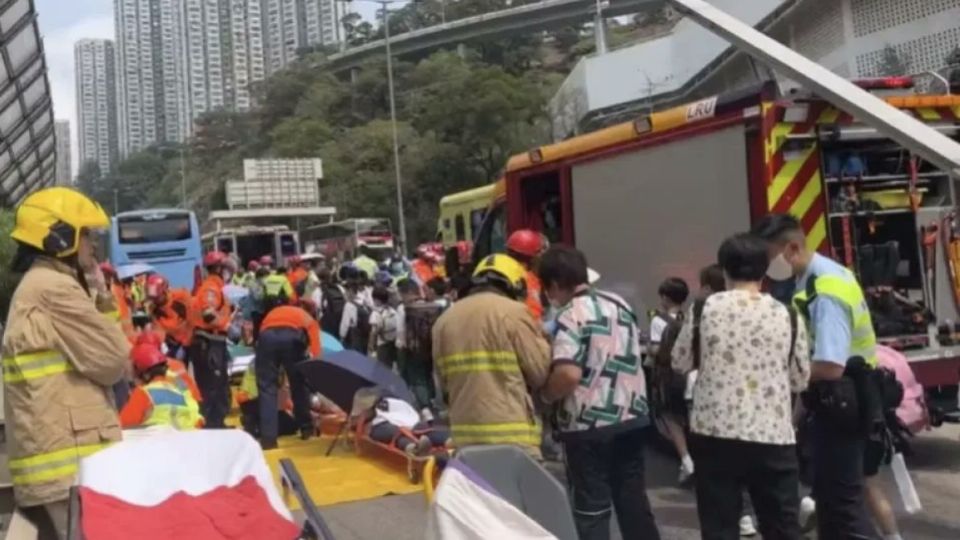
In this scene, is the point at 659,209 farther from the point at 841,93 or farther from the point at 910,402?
the point at 841,93

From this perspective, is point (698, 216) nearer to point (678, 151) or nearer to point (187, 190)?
point (678, 151)

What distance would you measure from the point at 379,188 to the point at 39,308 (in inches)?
1940

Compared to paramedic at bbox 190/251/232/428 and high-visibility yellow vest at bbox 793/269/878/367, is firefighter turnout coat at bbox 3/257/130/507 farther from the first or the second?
paramedic at bbox 190/251/232/428

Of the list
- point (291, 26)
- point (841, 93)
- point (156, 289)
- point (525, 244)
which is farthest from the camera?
point (291, 26)

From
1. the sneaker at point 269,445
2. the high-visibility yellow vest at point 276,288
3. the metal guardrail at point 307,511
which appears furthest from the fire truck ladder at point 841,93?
the high-visibility yellow vest at point 276,288

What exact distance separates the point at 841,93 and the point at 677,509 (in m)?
2.93

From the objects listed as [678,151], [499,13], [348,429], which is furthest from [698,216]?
[499,13]

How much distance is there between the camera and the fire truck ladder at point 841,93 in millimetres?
4867

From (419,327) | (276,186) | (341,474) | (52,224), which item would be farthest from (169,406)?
(276,186)

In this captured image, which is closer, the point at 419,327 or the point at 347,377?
the point at 347,377

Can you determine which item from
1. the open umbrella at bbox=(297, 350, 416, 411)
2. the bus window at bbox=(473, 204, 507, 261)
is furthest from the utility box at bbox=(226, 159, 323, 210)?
the open umbrella at bbox=(297, 350, 416, 411)

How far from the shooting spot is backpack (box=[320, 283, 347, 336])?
13672mm

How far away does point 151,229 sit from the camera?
27484mm

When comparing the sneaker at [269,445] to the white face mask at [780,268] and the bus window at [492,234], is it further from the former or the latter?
the white face mask at [780,268]
